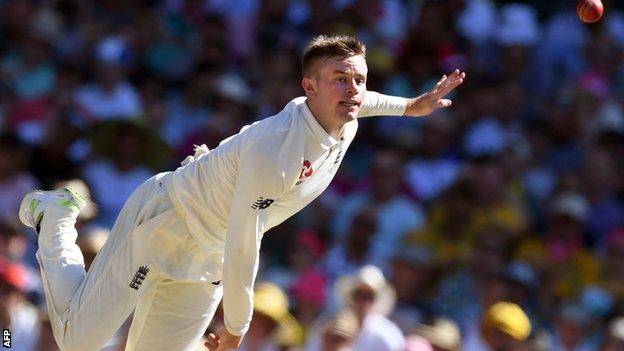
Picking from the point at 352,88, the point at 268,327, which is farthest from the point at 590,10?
the point at 268,327

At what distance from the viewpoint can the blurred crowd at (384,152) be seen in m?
9.12

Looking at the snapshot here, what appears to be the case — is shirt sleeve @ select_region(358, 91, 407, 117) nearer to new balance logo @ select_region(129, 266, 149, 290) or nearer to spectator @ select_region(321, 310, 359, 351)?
new balance logo @ select_region(129, 266, 149, 290)

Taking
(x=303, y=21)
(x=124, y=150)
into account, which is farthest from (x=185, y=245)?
(x=303, y=21)

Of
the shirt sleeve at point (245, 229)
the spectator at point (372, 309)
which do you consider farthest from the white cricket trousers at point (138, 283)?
the spectator at point (372, 309)

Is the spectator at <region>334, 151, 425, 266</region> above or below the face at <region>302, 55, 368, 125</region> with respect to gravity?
above

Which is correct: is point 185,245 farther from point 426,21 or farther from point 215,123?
point 426,21

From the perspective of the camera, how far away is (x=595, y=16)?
688 centimetres

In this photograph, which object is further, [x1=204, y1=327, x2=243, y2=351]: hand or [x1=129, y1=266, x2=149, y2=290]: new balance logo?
[x1=129, y1=266, x2=149, y2=290]: new balance logo

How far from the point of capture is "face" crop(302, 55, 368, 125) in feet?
21.1

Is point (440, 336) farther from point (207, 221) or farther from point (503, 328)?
point (207, 221)

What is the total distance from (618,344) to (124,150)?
4134 millimetres

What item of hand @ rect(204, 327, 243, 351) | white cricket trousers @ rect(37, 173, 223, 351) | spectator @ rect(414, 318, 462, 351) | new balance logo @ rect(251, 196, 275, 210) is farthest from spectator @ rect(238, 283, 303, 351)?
new balance logo @ rect(251, 196, 275, 210)

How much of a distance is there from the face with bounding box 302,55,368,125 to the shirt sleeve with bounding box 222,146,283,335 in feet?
1.30

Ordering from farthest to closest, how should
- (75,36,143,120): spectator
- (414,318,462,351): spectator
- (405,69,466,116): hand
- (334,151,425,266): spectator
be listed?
(75,36,143,120): spectator → (334,151,425,266): spectator → (414,318,462,351): spectator → (405,69,466,116): hand
